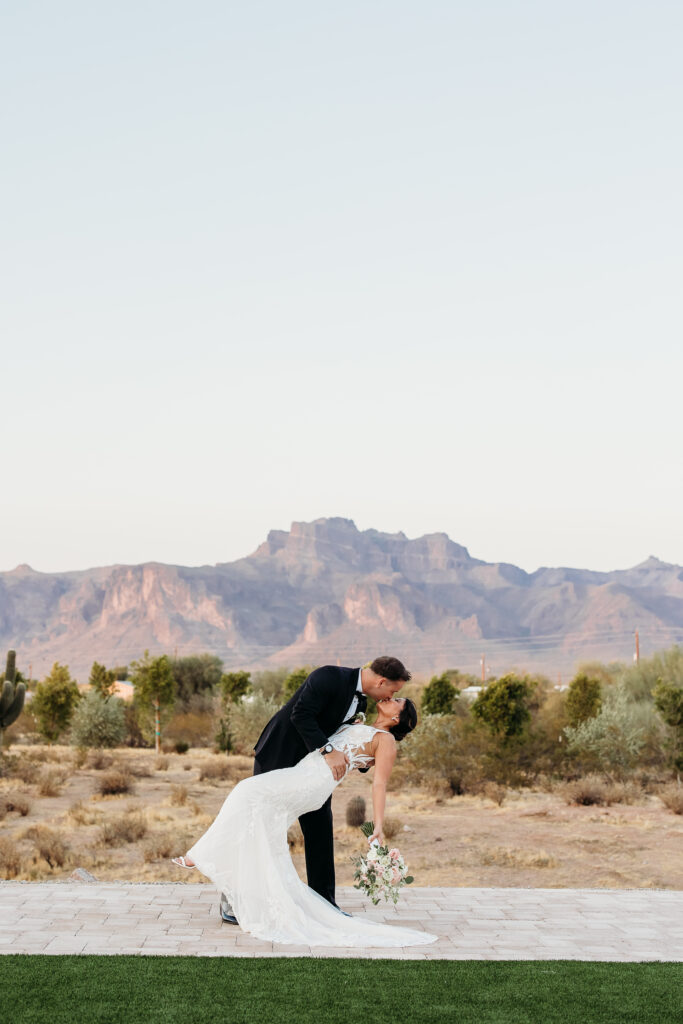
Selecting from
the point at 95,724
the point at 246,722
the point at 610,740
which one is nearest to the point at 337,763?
the point at 610,740

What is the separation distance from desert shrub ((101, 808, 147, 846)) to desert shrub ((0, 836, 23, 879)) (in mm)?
1874

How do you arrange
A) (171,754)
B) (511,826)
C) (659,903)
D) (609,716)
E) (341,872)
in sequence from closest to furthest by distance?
(659,903)
(341,872)
(511,826)
(609,716)
(171,754)

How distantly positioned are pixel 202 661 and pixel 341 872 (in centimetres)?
3250

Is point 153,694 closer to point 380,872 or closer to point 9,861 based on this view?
point 9,861

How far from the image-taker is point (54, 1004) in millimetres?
4840

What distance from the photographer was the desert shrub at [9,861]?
11812mm

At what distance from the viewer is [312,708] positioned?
6395mm

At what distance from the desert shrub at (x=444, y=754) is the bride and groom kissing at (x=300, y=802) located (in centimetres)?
1403

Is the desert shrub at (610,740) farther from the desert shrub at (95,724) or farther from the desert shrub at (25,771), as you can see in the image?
the desert shrub at (95,724)

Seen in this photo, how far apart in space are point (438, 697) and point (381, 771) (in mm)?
A: 19480

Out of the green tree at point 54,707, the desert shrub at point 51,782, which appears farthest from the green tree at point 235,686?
the desert shrub at point 51,782

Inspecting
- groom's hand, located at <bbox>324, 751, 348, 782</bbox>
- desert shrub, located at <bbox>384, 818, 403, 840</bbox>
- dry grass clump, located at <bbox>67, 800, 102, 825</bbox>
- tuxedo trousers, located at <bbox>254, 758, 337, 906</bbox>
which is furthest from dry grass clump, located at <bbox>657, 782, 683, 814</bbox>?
groom's hand, located at <bbox>324, 751, 348, 782</bbox>

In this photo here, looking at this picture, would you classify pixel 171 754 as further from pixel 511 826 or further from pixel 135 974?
pixel 135 974

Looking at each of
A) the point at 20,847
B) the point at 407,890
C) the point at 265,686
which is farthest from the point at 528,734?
the point at 265,686
